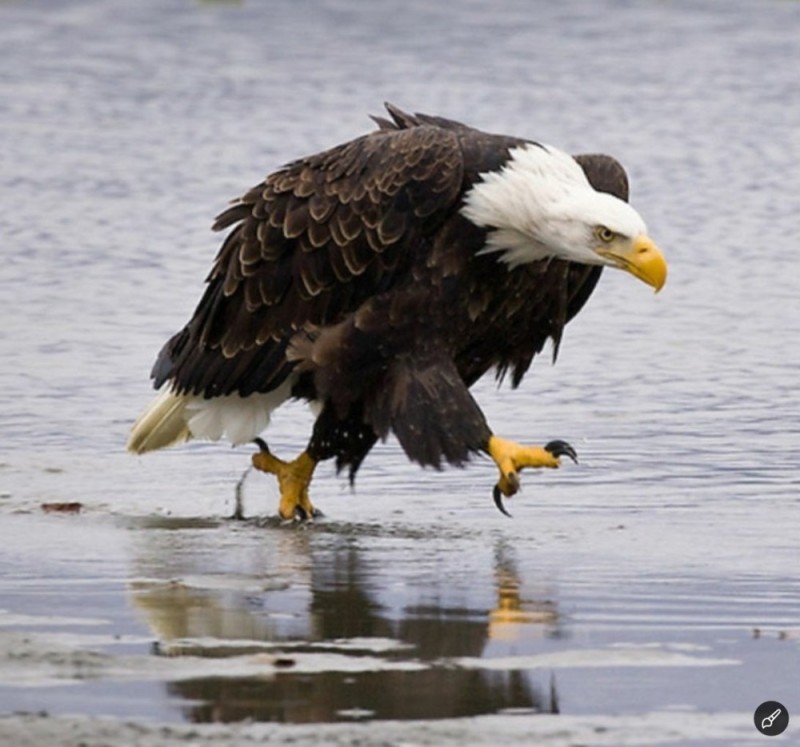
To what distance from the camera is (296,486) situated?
8461 millimetres

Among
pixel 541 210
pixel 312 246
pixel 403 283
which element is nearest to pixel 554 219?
pixel 541 210

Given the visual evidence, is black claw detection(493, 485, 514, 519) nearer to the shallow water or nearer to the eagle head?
the shallow water

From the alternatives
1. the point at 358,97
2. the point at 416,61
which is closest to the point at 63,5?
the point at 416,61

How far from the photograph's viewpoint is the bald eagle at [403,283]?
789 centimetres

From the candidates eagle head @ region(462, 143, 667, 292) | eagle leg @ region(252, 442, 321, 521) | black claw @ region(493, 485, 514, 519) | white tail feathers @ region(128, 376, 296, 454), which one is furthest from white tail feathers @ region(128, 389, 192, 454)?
eagle head @ region(462, 143, 667, 292)

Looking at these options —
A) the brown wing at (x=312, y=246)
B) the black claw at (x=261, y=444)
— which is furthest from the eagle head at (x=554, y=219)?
the black claw at (x=261, y=444)

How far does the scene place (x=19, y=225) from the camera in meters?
14.3

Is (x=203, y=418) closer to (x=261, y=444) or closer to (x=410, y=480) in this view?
(x=261, y=444)

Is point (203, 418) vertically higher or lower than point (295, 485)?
higher

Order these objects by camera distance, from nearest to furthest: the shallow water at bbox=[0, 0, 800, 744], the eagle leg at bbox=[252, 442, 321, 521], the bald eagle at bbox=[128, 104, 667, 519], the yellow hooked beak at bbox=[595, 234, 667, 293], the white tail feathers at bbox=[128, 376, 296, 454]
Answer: the shallow water at bbox=[0, 0, 800, 744], the yellow hooked beak at bbox=[595, 234, 667, 293], the bald eagle at bbox=[128, 104, 667, 519], the eagle leg at bbox=[252, 442, 321, 521], the white tail feathers at bbox=[128, 376, 296, 454]

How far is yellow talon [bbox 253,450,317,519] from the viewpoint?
8.41 metres

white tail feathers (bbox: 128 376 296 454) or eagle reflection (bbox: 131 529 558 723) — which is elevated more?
white tail feathers (bbox: 128 376 296 454)

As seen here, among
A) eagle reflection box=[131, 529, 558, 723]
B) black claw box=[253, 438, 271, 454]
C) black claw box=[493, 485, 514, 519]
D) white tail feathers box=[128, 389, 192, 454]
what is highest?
white tail feathers box=[128, 389, 192, 454]

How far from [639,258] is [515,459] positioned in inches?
26.4
